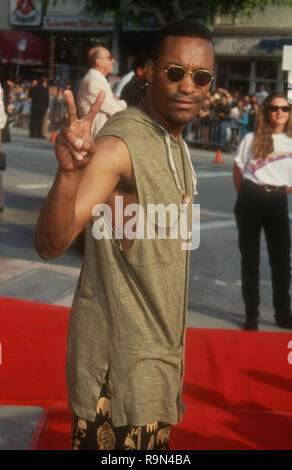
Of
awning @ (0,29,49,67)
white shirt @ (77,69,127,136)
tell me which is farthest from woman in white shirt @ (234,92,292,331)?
awning @ (0,29,49,67)

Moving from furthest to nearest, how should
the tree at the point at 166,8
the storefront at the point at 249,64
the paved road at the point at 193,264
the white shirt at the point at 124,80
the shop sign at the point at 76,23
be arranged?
the shop sign at the point at 76,23
the storefront at the point at 249,64
the tree at the point at 166,8
the white shirt at the point at 124,80
the paved road at the point at 193,264

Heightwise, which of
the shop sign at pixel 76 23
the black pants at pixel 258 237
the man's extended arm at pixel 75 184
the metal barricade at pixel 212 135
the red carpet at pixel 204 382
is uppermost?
the shop sign at pixel 76 23


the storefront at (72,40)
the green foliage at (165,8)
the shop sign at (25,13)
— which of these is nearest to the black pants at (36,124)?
the green foliage at (165,8)

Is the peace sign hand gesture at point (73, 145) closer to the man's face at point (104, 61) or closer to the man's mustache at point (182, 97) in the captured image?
the man's mustache at point (182, 97)

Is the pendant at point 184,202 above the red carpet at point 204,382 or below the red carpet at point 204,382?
above

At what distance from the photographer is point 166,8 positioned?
29.4 m

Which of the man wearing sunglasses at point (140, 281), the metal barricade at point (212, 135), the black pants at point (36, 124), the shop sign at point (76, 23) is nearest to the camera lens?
the man wearing sunglasses at point (140, 281)

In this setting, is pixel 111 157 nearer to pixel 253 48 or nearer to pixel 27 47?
pixel 253 48

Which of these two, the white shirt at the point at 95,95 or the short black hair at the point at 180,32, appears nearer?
the short black hair at the point at 180,32

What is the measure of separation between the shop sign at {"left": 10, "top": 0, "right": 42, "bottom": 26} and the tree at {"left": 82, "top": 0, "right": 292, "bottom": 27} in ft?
24.1

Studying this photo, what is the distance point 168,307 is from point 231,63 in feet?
102

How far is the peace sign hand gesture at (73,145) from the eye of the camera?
1616 millimetres

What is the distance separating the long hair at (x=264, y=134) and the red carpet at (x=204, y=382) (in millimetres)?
1400

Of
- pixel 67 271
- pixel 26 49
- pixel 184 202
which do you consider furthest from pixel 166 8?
pixel 184 202
